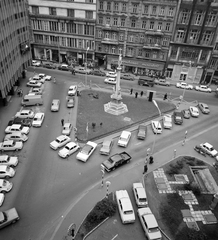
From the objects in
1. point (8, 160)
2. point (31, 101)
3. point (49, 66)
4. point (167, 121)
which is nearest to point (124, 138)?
point (167, 121)

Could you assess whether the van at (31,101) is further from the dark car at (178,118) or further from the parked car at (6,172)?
the dark car at (178,118)

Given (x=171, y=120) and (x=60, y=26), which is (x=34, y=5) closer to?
(x=60, y=26)

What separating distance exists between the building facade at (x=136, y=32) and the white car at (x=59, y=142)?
3021 centimetres

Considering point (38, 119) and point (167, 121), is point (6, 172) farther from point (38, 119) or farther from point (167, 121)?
point (167, 121)

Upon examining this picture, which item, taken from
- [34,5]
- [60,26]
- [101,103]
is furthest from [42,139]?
[34,5]

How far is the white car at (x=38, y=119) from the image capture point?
39.0 meters

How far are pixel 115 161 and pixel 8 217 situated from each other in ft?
48.9

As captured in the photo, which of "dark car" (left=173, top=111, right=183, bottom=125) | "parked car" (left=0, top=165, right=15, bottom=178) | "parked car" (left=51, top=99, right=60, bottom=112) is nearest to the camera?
"parked car" (left=0, top=165, right=15, bottom=178)

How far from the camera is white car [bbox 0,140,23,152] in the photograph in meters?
32.8

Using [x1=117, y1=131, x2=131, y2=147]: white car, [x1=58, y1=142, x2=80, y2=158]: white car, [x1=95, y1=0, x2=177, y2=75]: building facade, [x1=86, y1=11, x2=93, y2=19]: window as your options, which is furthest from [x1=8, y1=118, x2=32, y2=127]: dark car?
[x1=86, y1=11, x2=93, y2=19]: window

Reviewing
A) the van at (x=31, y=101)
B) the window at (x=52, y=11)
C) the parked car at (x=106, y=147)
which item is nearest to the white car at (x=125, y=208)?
the parked car at (x=106, y=147)

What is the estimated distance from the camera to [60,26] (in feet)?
218

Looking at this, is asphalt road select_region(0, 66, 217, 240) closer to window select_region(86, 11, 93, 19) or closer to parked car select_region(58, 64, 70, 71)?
parked car select_region(58, 64, 70, 71)

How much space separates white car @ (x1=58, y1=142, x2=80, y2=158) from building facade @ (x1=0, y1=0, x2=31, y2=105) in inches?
727
